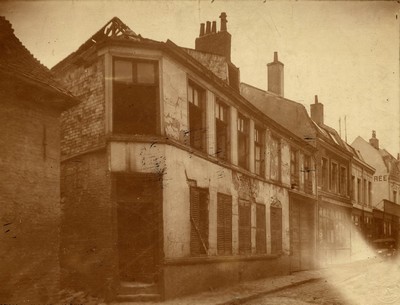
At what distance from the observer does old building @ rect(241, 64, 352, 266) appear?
1039 inches

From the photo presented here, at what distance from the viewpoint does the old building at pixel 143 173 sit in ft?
41.6

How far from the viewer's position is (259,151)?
65.1 ft

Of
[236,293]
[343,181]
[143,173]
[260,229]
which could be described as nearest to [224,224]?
[236,293]

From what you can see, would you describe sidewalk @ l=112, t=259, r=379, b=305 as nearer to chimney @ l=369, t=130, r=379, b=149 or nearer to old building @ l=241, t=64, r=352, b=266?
old building @ l=241, t=64, r=352, b=266

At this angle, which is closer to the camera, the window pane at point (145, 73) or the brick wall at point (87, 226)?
the brick wall at point (87, 226)

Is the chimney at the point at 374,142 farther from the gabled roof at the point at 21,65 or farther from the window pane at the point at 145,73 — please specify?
the gabled roof at the point at 21,65

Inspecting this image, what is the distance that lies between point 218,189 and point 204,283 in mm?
3195

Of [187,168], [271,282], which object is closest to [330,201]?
[271,282]

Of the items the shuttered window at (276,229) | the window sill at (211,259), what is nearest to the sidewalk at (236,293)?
the window sill at (211,259)

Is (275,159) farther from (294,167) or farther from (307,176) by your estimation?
(307,176)

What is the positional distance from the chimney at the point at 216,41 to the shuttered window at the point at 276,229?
709 cm

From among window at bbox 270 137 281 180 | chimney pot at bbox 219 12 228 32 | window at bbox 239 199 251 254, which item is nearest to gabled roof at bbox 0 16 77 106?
window at bbox 239 199 251 254

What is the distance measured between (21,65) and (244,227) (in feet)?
34.7

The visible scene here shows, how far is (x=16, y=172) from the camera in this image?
9695 mm
